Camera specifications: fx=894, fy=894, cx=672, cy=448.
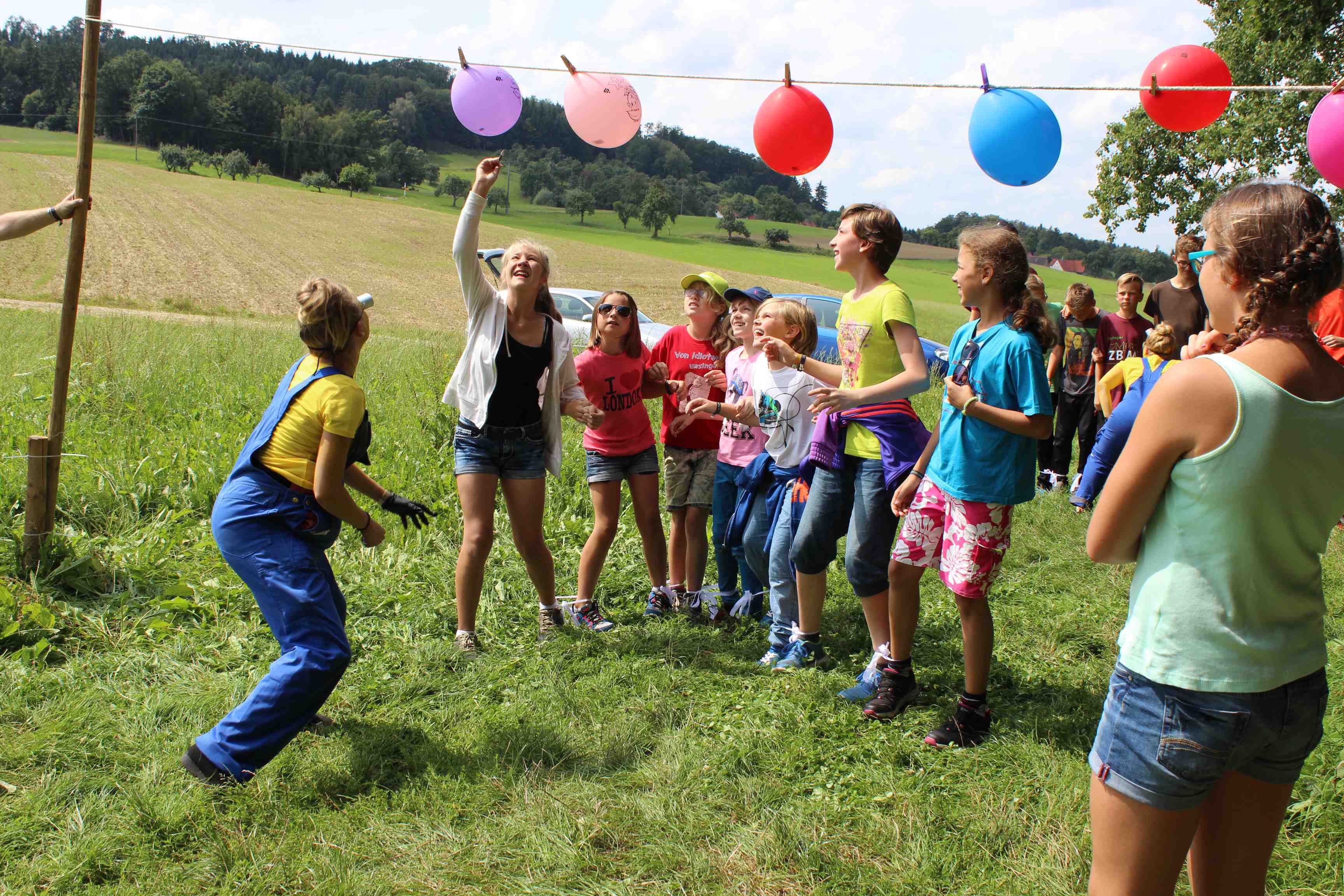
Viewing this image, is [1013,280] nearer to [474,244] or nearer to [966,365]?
[966,365]

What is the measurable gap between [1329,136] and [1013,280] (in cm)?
174

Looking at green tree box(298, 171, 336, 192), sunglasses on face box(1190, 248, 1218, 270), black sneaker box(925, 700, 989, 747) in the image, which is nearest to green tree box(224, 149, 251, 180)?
green tree box(298, 171, 336, 192)

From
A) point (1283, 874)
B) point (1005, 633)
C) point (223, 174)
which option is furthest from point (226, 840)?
point (223, 174)

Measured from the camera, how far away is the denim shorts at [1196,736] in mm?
1621

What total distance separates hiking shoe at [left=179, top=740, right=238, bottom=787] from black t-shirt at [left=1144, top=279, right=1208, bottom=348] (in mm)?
6868

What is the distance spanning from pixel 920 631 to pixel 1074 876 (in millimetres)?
2044

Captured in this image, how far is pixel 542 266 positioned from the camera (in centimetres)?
431

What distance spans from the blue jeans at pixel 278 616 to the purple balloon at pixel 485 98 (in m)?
2.32

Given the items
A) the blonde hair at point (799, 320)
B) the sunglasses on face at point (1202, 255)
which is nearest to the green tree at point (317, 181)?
the blonde hair at point (799, 320)

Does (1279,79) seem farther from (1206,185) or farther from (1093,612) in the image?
(1093,612)

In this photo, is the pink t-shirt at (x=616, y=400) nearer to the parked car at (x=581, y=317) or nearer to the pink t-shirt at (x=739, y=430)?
the pink t-shirt at (x=739, y=430)

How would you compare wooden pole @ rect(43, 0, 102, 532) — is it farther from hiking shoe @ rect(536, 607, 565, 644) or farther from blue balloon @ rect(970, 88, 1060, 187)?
blue balloon @ rect(970, 88, 1060, 187)

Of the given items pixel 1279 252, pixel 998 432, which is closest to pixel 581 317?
pixel 998 432

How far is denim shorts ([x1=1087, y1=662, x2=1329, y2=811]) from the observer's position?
5.32 ft
